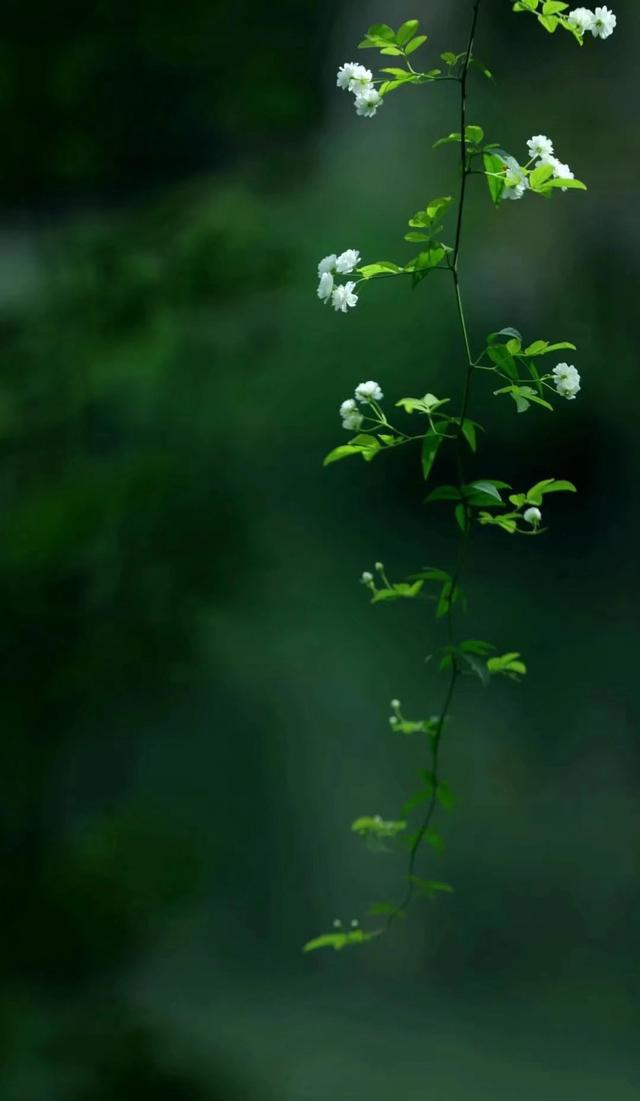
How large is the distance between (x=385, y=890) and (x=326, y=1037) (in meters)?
0.19

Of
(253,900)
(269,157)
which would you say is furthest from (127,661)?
(269,157)

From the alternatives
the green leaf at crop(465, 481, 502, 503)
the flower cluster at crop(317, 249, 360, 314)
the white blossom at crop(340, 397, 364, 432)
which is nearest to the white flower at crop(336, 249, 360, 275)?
the flower cluster at crop(317, 249, 360, 314)

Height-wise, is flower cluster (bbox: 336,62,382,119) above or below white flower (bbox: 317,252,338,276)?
above

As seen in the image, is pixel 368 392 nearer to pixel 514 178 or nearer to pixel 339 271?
pixel 339 271

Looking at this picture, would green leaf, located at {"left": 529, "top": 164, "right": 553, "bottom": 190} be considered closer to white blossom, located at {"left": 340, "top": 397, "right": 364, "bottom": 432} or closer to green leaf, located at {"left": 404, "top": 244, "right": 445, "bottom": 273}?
green leaf, located at {"left": 404, "top": 244, "right": 445, "bottom": 273}

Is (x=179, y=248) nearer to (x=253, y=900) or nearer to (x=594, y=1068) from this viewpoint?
(x=253, y=900)

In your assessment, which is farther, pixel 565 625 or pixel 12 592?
pixel 12 592

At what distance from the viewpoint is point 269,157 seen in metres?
1.54

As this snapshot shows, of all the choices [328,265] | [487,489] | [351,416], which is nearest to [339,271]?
[328,265]

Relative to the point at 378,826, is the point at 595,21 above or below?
above

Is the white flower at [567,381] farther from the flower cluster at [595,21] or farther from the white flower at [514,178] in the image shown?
the flower cluster at [595,21]

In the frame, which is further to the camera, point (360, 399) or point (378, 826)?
point (378, 826)

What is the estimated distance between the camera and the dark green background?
1.46 meters

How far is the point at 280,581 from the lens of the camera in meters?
1.53
